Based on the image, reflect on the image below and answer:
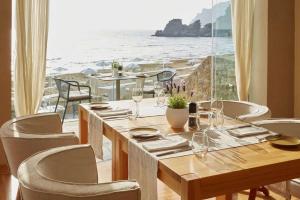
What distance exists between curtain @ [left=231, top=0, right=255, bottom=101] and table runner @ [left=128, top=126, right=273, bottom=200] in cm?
308

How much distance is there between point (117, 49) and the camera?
7004mm

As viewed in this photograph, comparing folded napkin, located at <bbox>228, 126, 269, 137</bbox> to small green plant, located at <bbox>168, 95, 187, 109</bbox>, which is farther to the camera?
small green plant, located at <bbox>168, 95, 187, 109</bbox>

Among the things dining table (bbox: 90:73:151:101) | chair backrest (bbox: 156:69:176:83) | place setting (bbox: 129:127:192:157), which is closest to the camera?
place setting (bbox: 129:127:192:157)

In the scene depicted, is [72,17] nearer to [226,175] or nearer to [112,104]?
[112,104]

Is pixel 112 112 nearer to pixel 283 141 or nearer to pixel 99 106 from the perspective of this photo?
pixel 99 106

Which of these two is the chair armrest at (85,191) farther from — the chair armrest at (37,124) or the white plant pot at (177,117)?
the chair armrest at (37,124)

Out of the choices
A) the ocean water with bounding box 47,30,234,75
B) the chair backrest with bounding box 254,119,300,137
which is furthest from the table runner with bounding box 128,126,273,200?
the ocean water with bounding box 47,30,234,75

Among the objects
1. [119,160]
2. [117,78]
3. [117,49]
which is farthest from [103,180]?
[117,49]

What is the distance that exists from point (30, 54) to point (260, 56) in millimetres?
3090

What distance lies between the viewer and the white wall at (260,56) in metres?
5.47

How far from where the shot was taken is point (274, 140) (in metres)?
2.42

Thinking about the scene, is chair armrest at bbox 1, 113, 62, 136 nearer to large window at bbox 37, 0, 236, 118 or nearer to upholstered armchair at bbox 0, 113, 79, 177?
upholstered armchair at bbox 0, 113, 79, 177

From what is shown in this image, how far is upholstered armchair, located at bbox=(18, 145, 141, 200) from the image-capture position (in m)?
1.74

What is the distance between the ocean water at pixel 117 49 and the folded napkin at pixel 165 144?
403 cm
